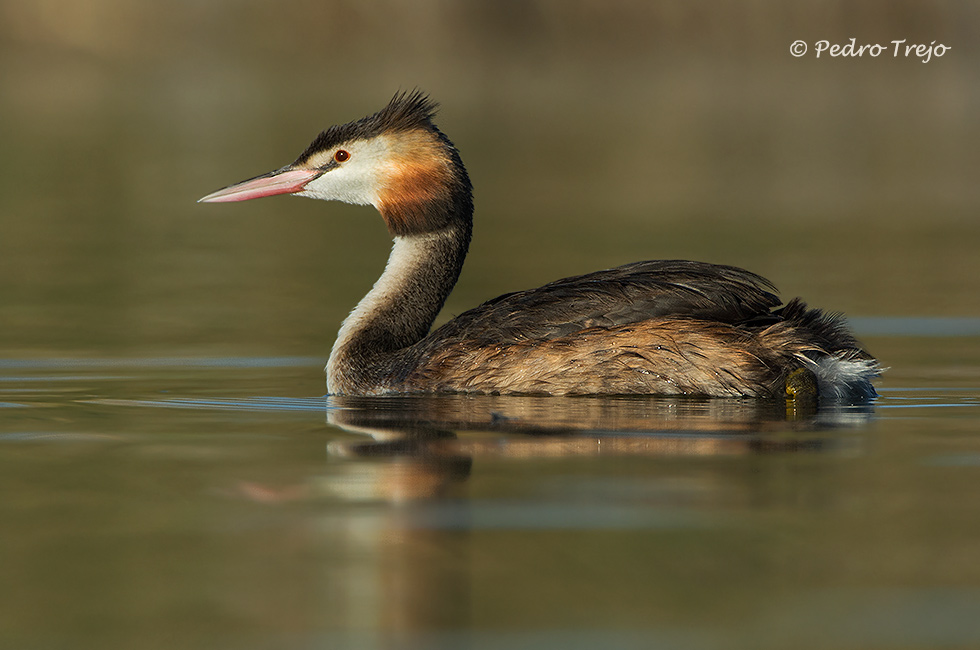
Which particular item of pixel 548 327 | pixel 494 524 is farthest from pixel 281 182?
pixel 494 524

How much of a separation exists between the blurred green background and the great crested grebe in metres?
1.22

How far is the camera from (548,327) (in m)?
8.31

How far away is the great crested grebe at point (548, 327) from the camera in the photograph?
26.1 feet

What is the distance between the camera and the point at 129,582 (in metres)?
4.85

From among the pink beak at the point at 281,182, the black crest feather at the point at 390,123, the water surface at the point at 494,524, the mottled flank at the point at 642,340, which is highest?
the black crest feather at the point at 390,123

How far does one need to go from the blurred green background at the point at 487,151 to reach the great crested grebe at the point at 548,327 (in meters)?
1.22

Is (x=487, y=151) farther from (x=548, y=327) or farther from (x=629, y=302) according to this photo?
(x=629, y=302)

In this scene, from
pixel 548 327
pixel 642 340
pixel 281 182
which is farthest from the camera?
pixel 281 182

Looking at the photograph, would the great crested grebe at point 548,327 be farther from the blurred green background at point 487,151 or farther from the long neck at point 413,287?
the blurred green background at point 487,151

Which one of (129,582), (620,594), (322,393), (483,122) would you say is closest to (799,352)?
(322,393)

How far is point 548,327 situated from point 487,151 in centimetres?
2121

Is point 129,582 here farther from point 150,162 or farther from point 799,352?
point 150,162

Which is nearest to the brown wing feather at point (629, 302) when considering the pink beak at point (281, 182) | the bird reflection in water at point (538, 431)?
the bird reflection in water at point (538, 431)

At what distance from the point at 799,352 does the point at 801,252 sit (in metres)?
7.77
